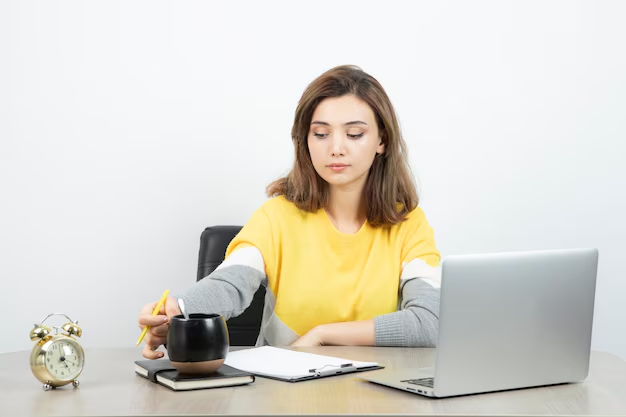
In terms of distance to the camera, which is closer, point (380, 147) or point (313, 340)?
point (313, 340)

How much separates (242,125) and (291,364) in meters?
1.37

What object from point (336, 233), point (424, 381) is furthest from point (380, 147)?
point (424, 381)

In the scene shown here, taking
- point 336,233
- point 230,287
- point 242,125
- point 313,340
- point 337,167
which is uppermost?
point 242,125

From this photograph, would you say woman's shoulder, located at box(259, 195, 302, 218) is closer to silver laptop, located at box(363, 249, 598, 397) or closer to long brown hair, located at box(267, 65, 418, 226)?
long brown hair, located at box(267, 65, 418, 226)

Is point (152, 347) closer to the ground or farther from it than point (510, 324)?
closer to the ground

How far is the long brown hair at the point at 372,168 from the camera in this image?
6.70 feet

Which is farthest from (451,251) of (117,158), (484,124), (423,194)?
(117,158)

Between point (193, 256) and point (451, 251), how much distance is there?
3.03 ft

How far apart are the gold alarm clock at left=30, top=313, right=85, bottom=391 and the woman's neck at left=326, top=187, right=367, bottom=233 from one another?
3.22ft

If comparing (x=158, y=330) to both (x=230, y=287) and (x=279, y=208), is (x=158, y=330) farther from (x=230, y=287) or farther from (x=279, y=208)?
(x=279, y=208)

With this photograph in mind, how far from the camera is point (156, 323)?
143 centimetres

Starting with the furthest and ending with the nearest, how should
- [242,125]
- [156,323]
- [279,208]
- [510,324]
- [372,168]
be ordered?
[242,125], [372,168], [279,208], [156,323], [510,324]

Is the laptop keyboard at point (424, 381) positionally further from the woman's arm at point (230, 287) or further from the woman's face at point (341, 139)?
the woman's face at point (341, 139)

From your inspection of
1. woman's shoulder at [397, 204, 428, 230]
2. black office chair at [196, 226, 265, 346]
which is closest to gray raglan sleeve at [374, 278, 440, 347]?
woman's shoulder at [397, 204, 428, 230]
